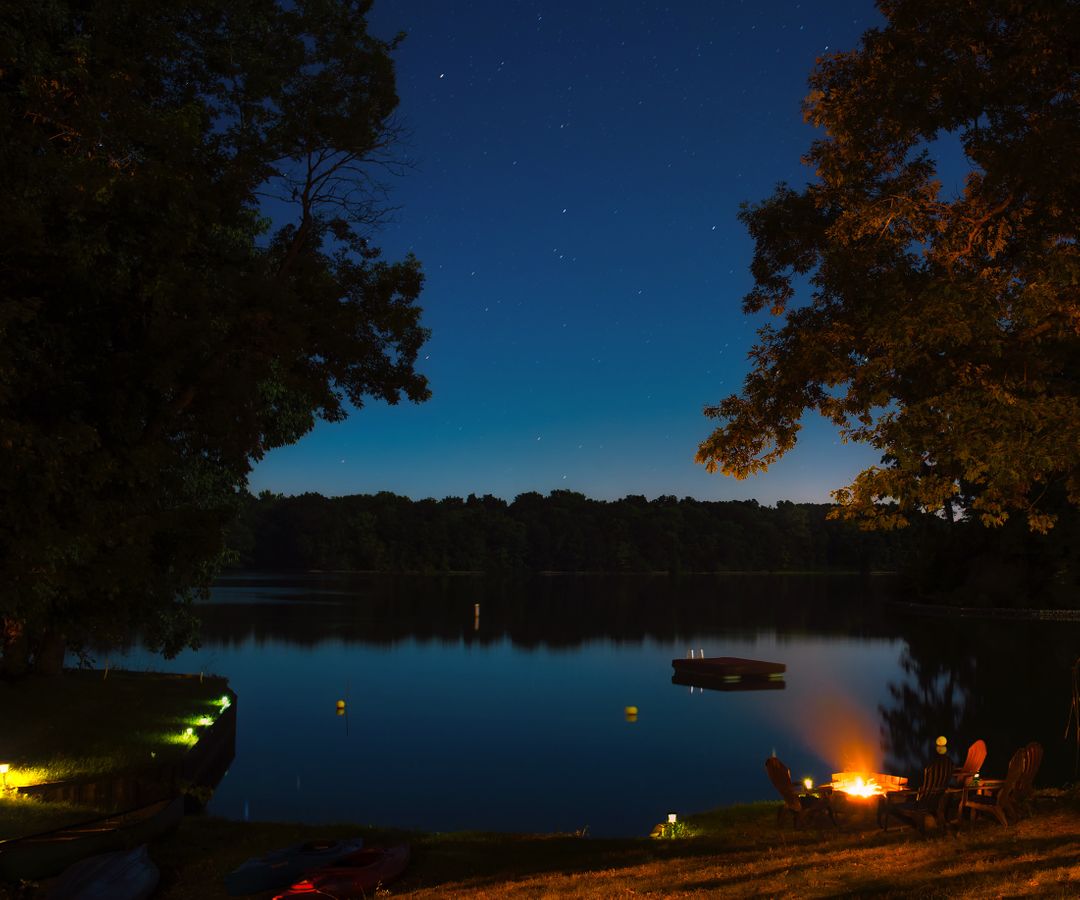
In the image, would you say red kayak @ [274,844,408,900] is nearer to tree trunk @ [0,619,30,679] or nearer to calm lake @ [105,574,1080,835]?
calm lake @ [105,574,1080,835]

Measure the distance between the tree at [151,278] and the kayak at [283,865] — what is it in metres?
4.00

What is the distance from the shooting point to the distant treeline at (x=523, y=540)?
166750 millimetres

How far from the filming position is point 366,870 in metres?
11.2

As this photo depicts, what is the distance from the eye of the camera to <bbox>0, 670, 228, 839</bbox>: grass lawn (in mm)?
14634

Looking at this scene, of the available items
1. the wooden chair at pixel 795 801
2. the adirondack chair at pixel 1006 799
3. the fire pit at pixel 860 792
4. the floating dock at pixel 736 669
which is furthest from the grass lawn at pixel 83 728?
the floating dock at pixel 736 669

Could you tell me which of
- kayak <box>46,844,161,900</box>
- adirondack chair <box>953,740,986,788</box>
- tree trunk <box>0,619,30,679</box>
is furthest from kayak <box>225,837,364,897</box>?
tree trunk <box>0,619,30,679</box>

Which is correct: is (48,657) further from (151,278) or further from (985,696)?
(985,696)

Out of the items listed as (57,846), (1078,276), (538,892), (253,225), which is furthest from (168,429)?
(1078,276)

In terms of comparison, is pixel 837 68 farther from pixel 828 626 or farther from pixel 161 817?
pixel 828 626

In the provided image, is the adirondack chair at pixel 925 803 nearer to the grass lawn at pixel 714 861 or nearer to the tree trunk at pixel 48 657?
the grass lawn at pixel 714 861

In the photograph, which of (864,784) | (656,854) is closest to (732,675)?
(864,784)

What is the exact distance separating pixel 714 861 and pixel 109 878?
21.9 ft

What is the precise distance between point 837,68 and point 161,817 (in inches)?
545

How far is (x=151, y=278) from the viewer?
43.3 ft
